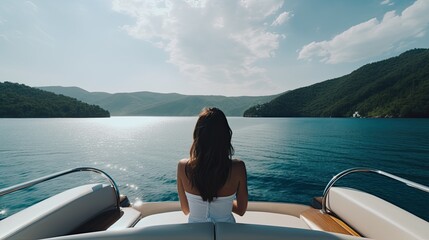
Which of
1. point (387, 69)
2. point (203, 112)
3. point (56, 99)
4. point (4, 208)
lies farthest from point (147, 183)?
point (387, 69)

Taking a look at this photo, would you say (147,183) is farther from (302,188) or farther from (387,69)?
(387,69)

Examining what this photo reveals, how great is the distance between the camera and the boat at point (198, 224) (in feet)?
4.87

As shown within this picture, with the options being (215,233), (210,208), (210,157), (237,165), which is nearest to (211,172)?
Result: (210,157)

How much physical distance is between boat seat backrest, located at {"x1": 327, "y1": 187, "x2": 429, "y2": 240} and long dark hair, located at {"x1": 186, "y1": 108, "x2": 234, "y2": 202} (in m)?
1.84

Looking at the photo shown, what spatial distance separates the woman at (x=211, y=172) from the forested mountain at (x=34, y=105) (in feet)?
419

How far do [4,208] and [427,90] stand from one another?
121236 mm

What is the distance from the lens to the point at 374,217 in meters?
2.56

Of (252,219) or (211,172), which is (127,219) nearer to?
(252,219)

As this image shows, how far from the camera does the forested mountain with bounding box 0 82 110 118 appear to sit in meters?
97.0

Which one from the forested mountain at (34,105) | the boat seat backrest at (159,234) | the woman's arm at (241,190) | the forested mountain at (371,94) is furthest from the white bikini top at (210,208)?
the forested mountain at (34,105)

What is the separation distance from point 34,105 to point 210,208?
435 ft

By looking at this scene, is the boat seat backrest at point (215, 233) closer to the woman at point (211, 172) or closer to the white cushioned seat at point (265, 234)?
the white cushioned seat at point (265, 234)

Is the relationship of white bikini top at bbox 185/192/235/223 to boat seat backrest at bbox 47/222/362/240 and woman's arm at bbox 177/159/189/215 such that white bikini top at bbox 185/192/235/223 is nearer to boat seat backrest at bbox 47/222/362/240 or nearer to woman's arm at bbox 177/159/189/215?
woman's arm at bbox 177/159/189/215

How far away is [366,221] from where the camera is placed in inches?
107
